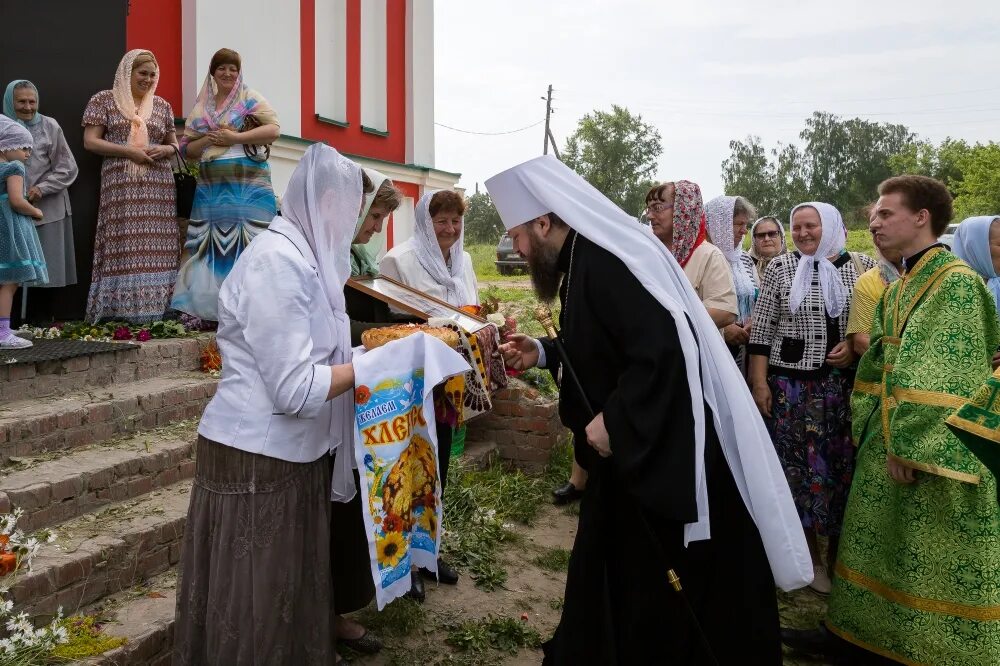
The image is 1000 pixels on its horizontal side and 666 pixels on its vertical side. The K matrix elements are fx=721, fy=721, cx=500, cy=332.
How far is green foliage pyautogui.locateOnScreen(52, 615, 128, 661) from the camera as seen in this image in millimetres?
2580

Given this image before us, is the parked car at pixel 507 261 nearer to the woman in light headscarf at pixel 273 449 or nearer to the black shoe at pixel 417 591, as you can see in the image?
the black shoe at pixel 417 591

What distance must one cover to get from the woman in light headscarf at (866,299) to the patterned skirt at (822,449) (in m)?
0.24

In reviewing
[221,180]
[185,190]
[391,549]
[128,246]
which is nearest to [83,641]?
[391,549]

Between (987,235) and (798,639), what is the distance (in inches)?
96.2

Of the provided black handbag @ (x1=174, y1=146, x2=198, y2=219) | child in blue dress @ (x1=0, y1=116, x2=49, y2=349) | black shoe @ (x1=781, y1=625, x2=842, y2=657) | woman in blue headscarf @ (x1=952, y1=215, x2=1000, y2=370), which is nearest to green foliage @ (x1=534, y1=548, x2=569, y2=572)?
black shoe @ (x1=781, y1=625, x2=842, y2=657)

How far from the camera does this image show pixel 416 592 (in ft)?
12.4

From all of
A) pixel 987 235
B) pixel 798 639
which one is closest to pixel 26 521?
pixel 798 639

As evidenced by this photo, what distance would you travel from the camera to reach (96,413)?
13.0ft

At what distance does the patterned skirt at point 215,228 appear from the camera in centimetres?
572

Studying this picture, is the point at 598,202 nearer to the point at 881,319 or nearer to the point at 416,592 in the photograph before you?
the point at 881,319

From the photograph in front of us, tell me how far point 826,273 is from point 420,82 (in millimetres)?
7623

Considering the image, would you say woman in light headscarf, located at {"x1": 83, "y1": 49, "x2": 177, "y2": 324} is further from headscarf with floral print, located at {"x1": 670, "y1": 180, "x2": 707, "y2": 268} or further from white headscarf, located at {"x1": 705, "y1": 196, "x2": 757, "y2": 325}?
white headscarf, located at {"x1": 705, "y1": 196, "x2": 757, "y2": 325}

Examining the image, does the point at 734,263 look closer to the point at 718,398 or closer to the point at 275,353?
the point at 718,398

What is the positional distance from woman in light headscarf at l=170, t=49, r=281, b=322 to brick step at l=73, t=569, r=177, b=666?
297 cm
